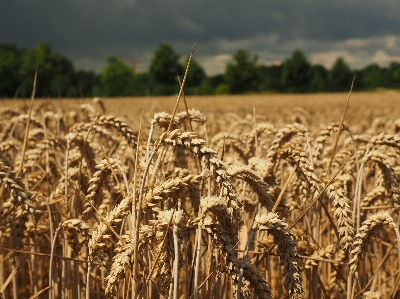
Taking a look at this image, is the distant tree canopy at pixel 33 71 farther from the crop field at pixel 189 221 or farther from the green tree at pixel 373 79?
the crop field at pixel 189 221

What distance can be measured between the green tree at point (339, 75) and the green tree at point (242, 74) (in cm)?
1326

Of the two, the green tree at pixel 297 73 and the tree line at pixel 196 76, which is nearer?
the tree line at pixel 196 76

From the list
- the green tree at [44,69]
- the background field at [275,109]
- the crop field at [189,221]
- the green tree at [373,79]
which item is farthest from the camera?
the green tree at [373,79]

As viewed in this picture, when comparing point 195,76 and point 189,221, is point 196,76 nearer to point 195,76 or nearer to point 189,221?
point 195,76

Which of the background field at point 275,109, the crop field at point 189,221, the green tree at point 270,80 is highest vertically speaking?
the green tree at point 270,80

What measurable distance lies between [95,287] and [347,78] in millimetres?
80131

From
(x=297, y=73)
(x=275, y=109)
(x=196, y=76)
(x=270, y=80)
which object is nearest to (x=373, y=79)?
(x=297, y=73)

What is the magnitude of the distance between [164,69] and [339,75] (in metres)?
30.3

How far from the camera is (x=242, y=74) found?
74312mm

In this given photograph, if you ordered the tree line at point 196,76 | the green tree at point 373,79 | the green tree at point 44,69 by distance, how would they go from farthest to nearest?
the green tree at point 373,79 < the tree line at point 196,76 < the green tree at point 44,69

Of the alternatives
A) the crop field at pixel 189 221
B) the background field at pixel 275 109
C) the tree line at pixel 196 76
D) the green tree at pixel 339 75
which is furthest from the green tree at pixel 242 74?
the crop field at pixel 189 221

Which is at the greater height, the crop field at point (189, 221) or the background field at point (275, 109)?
the crop field at point (189, 221)

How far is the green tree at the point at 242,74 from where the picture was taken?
74562mm

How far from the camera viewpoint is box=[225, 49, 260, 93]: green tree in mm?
74562
